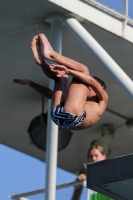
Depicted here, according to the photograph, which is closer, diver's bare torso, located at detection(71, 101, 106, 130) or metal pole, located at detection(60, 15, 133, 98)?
diver's bare torso, located at detection(71, 101, 106, 130)

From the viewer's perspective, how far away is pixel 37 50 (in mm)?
10805

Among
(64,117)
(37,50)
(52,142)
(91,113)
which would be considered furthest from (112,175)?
(52,142)

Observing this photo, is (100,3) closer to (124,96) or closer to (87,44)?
(87,44)

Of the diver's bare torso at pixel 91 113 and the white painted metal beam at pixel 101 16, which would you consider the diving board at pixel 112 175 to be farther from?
the white painted metal beam at pixel 101 16

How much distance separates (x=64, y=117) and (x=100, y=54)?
3548 millimetres

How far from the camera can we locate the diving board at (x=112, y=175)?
11484mm

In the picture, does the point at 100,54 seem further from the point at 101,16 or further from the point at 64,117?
the point at 64,117

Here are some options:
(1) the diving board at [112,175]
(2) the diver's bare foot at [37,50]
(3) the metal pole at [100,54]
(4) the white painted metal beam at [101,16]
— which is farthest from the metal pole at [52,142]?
(2) the diver's bare foot at [37,50]

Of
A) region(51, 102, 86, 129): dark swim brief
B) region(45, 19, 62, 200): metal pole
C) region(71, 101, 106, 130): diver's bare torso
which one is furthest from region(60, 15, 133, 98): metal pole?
region(51, 102, 86, 129): dark swim brief

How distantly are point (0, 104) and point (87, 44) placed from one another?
17.5ft

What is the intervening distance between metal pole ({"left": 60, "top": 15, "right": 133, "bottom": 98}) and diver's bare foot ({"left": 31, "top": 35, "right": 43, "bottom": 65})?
3219 mm

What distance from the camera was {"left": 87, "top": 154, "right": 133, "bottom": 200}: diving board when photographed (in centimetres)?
1148

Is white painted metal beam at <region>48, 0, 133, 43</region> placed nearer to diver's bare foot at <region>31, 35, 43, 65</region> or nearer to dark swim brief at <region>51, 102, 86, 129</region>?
diver's bare foot at <region>31, 35, 43, 65</region>

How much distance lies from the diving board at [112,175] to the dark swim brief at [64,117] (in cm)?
113
